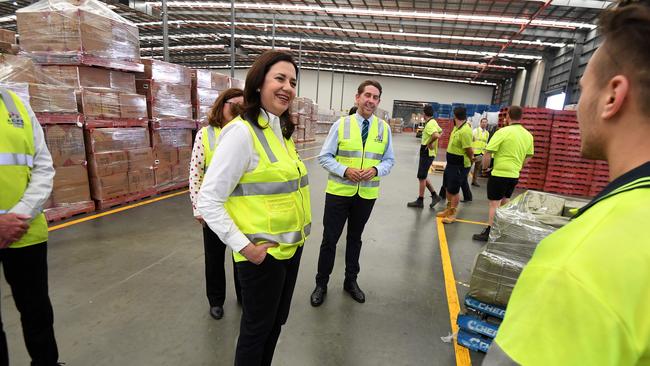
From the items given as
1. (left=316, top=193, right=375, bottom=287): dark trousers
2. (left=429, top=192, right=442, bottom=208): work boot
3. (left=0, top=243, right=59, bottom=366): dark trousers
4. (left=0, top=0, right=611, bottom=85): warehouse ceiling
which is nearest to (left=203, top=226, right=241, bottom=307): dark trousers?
(left=316, top=193, right=375, bottom=287): dark trousers

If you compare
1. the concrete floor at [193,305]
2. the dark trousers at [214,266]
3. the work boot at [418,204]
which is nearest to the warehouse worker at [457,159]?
the work boot at [418,204]

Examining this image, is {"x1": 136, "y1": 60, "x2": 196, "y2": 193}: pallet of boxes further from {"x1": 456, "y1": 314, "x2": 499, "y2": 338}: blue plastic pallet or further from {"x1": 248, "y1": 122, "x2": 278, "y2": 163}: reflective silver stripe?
→ {"x1": 456, "y1": 314, "x2": 499, "y2": 338}: blue plastic pallet

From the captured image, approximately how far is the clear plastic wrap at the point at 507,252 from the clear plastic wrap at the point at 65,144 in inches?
219

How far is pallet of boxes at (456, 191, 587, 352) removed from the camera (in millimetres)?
2338

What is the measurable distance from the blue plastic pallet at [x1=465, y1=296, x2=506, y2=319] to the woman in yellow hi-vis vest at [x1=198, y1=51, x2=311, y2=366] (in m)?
1.53

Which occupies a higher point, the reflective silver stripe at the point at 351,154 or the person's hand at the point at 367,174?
the reflective silver stripe at the point at 351,154

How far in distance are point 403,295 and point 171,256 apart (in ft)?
8.77

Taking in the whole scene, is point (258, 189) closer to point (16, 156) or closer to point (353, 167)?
point (16, 156)

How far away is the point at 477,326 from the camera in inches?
94.0

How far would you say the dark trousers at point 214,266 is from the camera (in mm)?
2644

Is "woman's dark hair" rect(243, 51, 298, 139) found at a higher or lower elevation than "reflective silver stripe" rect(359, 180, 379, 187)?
higher

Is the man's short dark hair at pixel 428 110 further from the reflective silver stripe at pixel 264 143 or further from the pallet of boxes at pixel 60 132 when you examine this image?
the pallet of boxes at pixel 60 132

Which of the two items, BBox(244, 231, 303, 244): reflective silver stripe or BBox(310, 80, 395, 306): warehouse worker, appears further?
BBox(310, 80, 395, 306): warehouse worker

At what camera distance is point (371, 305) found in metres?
3.10
